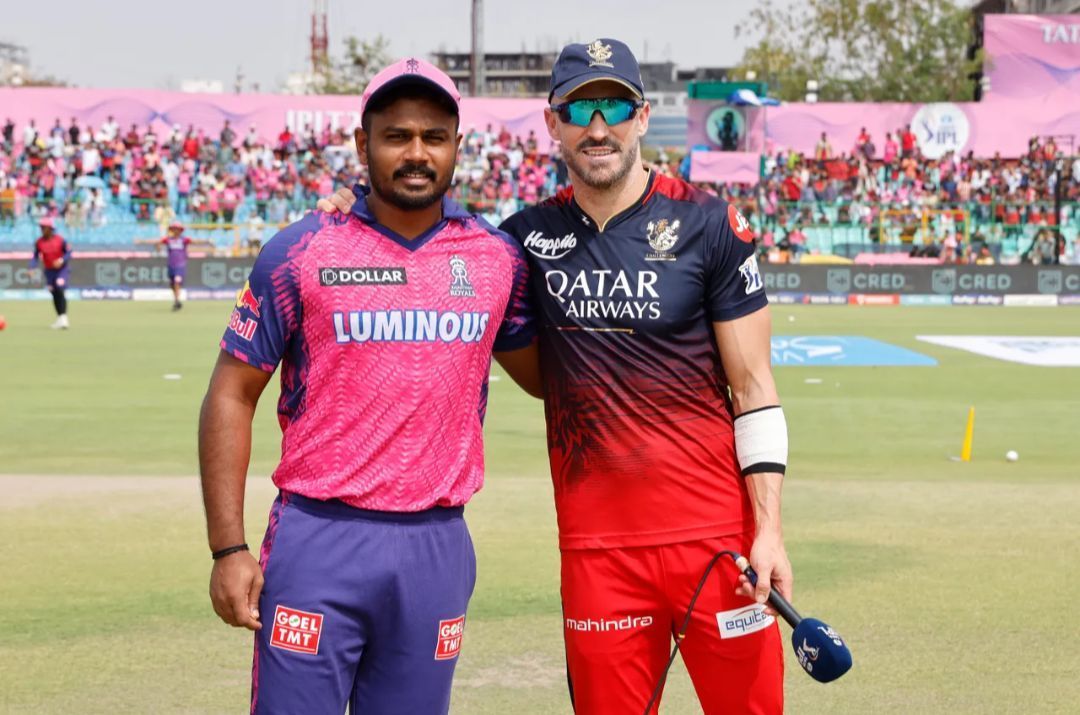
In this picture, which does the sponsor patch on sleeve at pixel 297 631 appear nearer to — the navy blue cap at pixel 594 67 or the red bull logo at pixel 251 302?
the red bull logo at pixel 251 302

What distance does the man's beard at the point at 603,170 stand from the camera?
407 centimetres

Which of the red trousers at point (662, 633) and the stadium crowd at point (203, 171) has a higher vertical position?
the stadium crowd at point (203, 171)

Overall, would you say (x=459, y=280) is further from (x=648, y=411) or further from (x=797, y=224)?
(x=797, y=224)

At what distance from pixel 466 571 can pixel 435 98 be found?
1.24m

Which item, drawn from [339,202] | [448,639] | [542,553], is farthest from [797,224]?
[448,639]

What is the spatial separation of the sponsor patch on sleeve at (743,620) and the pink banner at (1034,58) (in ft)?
171

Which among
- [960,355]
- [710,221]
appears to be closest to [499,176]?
[960,355]

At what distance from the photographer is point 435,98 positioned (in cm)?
367

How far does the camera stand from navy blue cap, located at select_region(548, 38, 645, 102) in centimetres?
406

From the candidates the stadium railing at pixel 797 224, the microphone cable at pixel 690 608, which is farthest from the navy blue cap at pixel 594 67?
the stadium railing at pixel 797 224

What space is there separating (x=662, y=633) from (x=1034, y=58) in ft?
174

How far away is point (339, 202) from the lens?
12.7 ft

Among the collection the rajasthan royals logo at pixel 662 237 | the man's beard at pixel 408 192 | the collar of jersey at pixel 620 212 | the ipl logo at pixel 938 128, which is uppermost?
the ipl logo at pixel 938 128

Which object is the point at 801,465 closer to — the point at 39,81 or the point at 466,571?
the point at 466,571
